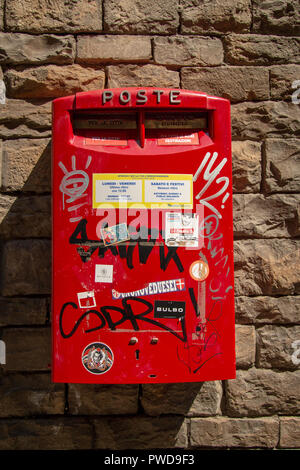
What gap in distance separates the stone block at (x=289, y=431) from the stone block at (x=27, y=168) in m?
1.88

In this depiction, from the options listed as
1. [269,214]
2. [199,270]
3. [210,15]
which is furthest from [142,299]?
[210,15]

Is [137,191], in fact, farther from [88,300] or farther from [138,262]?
[88,300]

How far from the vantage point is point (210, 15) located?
8.14 ft

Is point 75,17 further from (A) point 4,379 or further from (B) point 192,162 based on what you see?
(A) point 4,379

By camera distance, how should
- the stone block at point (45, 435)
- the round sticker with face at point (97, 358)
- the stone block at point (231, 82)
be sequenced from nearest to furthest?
the round sticker with face at point (97, 358) < the stone block at point (45, 435) < the stone block at point (231, 82)

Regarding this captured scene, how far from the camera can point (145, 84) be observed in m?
2.46

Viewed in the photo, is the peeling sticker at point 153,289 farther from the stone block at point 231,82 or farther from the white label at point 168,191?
the stone block at point 231,82

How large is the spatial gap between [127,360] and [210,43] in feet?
6.03

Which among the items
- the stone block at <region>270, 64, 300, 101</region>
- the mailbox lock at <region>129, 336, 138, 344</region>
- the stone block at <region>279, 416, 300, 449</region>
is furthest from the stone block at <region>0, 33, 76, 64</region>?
the stone block at <region>279, 416, 300, 449</region>

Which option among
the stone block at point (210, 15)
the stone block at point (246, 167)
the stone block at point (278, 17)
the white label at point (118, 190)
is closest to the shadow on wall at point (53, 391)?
the white label at point (118, 190)

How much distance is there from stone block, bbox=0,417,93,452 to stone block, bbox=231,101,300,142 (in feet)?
6.19

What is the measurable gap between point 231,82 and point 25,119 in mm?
1212

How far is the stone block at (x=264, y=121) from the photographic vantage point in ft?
8.10

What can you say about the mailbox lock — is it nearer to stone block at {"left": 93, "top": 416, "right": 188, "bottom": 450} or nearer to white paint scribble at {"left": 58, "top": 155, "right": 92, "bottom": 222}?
white paint scribble at {"left": 58, "top": 155, "right": 92, "bottom": 222}
